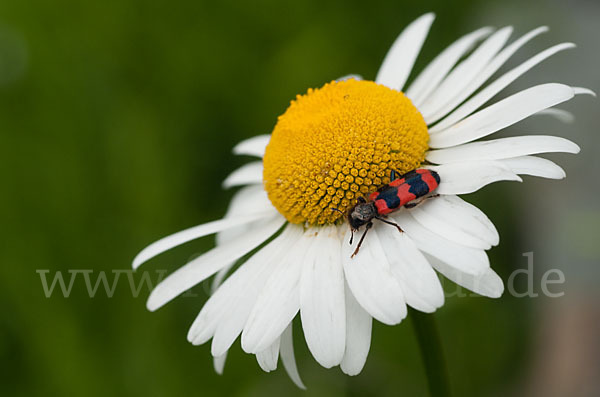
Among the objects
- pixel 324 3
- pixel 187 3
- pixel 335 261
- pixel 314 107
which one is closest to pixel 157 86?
pixel 187 3

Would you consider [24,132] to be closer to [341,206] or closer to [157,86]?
[157,86]

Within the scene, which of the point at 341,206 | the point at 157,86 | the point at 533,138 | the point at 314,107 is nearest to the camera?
the point at 533,138

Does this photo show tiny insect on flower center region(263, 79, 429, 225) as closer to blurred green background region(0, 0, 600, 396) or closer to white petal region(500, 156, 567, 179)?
white petal region(500, 156, 567, 179)

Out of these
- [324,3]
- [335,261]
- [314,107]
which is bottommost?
[335,261]

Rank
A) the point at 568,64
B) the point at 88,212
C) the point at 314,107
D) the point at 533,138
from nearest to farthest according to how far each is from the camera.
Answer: the point at 533,138 < the point at 314,107 < the point at 88,212 < the point at 568,64

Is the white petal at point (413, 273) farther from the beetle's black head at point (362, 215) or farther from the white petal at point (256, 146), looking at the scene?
the white petal at point (256, 146)

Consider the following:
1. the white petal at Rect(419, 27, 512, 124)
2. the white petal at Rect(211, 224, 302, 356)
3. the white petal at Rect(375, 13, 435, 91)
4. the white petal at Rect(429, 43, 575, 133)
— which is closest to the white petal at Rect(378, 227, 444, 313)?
the white petal at Rect(211, 224, 302, 356)
